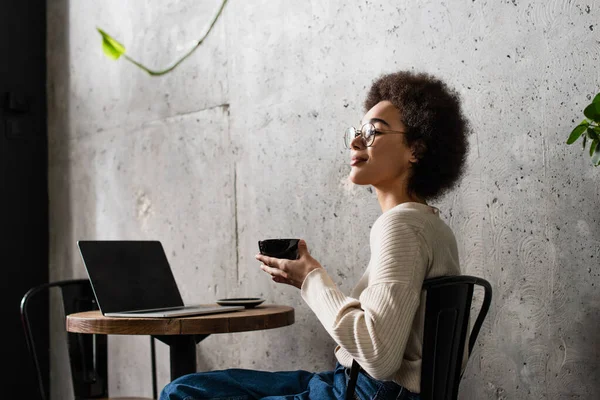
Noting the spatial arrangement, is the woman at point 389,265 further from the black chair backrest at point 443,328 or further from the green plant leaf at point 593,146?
the green plant leaf at point 593,146

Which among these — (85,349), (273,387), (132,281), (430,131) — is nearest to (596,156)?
(430,131)

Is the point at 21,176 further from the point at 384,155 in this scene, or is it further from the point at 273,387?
the point at 384,155

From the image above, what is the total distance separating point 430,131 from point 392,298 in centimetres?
55

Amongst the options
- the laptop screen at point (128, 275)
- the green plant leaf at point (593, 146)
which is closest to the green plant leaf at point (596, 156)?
the green plant leaf at point (593, 146)

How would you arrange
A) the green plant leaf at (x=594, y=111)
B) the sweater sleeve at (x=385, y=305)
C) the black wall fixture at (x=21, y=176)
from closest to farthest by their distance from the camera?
the sweater sleeve at (x=385, y=305) < the green plant leaf at (x=594, y=111) < the black wall fixture at (x=21, y=176)

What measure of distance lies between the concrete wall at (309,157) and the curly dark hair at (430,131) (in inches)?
15.3

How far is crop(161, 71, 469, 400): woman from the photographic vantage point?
1559mm

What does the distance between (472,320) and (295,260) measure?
2.76ft

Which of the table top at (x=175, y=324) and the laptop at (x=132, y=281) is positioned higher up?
the laptop at (x=132, y=281)

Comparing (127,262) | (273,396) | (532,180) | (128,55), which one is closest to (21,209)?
(128,55)

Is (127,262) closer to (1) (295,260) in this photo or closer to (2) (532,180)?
(1) (295,260)

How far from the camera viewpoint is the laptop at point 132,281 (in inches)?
88.4

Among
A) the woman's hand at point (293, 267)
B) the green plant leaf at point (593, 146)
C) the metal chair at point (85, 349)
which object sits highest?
the green plant leaf at point (593, 146)

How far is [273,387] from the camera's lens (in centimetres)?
195
